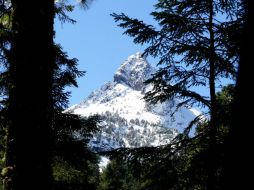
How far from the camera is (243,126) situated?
1729 millimetres

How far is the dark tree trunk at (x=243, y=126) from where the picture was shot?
5.58ft

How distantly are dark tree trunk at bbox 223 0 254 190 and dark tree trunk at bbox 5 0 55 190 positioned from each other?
2000 mm

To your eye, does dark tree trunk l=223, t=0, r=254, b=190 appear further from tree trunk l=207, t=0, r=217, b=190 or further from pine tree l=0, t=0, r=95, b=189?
tree trunk l=207, t=0, r=217, b=190

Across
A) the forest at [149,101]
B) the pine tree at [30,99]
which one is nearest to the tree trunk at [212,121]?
the forest at [149,101]

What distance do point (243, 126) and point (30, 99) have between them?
7.28 feet

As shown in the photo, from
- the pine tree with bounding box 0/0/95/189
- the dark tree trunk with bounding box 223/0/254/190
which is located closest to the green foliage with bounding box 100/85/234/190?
the pine tree with bounding box 0/0/95/189

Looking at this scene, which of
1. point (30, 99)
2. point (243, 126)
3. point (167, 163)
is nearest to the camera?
point (243, 126)

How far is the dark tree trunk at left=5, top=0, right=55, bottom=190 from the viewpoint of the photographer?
336cm

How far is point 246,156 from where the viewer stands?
1.72m

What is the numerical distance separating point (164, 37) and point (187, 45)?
59 cm

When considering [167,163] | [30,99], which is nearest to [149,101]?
[167,163]

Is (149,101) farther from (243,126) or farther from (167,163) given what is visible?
(243,126)

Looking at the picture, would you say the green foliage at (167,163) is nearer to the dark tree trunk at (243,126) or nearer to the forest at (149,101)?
the forest at (149,101)

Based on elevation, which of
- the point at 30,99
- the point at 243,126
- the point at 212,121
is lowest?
the point at 243,126
